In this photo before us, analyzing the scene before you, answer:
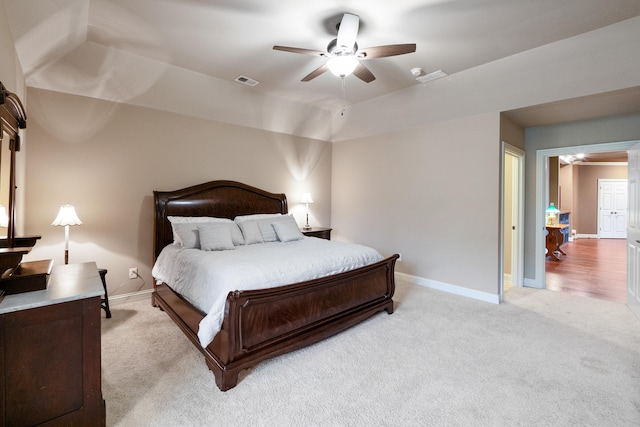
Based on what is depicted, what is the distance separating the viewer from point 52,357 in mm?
1497

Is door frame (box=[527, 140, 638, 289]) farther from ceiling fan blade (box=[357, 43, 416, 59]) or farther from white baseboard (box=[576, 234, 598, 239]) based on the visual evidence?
white baseboard (box=[576, 234, 598, 239])

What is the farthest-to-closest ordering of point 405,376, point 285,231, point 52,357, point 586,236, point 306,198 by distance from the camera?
point 586,236
point 306,198
point 285,231
point 405,376
point 52,357

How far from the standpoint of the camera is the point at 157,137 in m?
3.90

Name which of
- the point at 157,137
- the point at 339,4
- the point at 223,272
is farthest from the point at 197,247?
the point at 339,4

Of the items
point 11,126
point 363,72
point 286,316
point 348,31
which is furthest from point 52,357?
point 363,72

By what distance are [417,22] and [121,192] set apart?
3.81m

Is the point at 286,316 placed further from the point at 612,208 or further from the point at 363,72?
the point at 612,208

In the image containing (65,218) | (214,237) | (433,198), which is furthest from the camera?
(433,198)

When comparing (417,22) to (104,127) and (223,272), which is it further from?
(104,127)

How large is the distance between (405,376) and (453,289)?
7.68ft

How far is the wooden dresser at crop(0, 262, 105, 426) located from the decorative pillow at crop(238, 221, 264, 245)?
2.13m

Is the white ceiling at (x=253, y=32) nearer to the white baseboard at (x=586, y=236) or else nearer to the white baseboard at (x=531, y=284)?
the white baseboard at (x=531, y=284)

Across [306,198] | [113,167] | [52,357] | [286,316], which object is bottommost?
[286,316]

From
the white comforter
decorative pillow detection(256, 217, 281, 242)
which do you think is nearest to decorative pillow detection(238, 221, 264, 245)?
decorative pillow detection(256, 217, 281, 242)
